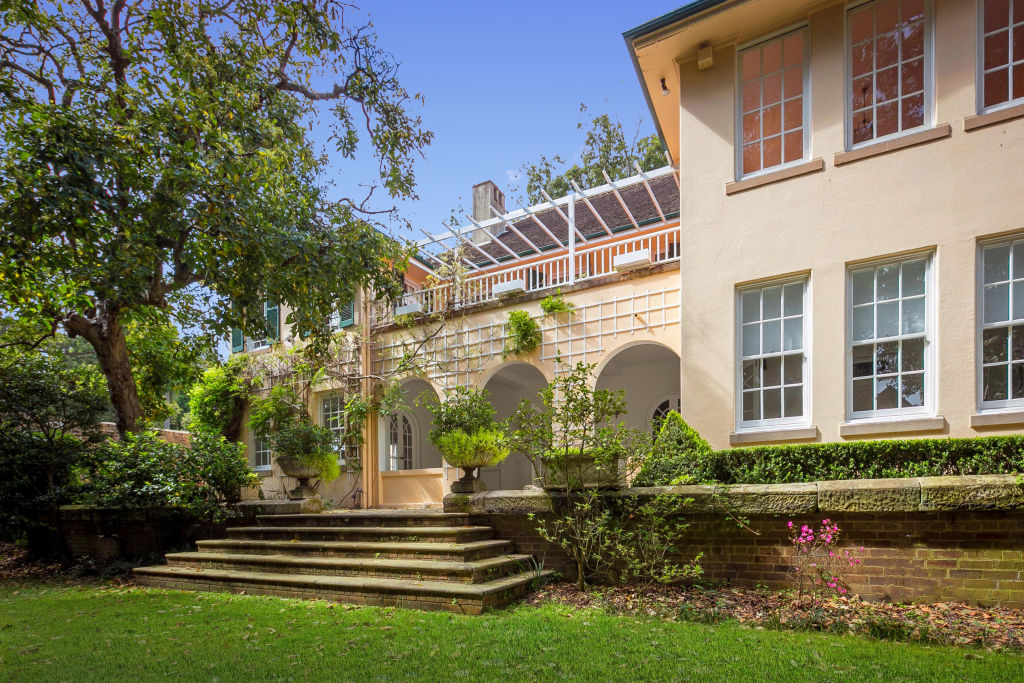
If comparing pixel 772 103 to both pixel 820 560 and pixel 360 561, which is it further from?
pixel 360 561

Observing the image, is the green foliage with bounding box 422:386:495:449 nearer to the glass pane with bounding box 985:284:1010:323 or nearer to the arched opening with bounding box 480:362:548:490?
the arched opening with bounding box 480:362:548:490

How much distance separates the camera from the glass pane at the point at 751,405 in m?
7.40

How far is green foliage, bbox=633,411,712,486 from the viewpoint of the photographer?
6852 millimetres

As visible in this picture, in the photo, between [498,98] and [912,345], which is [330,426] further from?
[912,345]

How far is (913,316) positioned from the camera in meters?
6.64

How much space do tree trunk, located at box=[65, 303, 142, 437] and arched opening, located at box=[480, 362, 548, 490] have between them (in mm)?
6719

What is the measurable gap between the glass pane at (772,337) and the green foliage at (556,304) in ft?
12.2

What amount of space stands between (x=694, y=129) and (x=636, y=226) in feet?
17.4

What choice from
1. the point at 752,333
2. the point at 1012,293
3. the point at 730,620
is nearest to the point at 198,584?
the point at 730,620

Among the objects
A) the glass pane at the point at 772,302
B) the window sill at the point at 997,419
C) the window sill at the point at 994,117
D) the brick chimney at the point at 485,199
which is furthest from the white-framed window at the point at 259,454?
the window sill at the point at 994,117

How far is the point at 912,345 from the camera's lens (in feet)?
21.7

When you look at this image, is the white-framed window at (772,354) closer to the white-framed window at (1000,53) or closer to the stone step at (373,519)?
A: the white-framed window at (1000,53)

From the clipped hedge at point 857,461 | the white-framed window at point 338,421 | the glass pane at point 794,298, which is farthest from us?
the white-framed window at point 338,421

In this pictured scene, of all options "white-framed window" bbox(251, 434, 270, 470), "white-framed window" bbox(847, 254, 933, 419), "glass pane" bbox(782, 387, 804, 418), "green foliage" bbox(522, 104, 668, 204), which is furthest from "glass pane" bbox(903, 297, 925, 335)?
"green foliage" bbox(522, 104, 668, 204)
